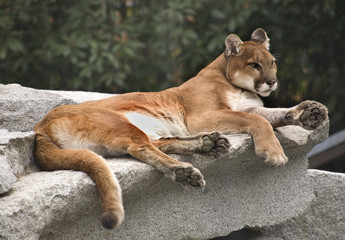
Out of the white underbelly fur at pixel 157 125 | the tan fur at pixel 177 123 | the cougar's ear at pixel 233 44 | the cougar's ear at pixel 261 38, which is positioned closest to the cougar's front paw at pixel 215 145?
the tan fur at pixel 177 123

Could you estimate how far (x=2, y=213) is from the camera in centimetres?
280

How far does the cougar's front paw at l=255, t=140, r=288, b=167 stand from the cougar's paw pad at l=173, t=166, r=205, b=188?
26.1 inches

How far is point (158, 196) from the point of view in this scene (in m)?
3.78

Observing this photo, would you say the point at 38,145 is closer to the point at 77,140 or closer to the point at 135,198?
the point at 77,140

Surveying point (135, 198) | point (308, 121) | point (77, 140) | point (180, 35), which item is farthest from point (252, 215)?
point (180, 35)

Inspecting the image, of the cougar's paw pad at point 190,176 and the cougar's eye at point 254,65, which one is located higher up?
the cougar's eye at point 254,65

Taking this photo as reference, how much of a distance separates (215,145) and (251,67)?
1053mm

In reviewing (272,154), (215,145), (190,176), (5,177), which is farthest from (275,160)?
(5,177)

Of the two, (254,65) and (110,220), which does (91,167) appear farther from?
(254,65)

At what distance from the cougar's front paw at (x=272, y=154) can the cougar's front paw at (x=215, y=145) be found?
325 mm

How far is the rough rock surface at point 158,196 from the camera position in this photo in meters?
3.03

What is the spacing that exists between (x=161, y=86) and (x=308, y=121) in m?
4.13

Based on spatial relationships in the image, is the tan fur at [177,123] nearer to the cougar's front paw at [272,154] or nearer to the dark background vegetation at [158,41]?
the cougar's front paw at [272,154]

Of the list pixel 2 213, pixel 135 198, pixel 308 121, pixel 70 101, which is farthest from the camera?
pixel 70 101
